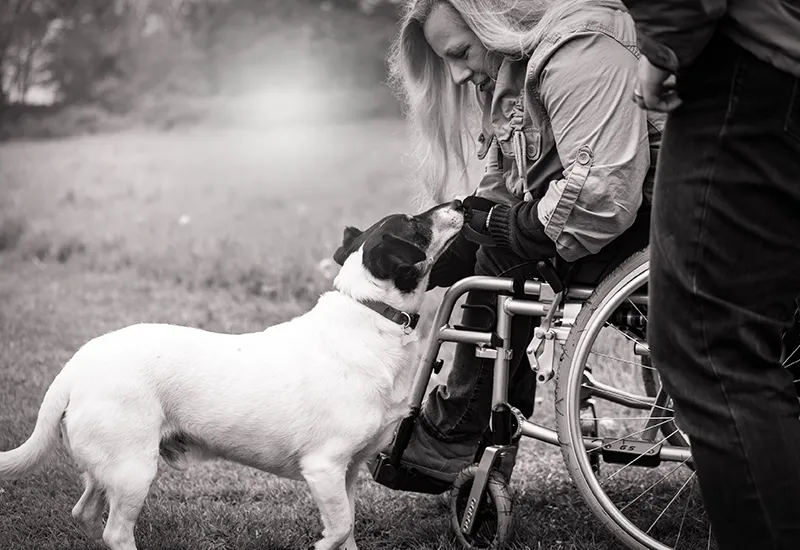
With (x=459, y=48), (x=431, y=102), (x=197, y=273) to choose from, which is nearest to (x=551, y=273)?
(x=459, y=48)

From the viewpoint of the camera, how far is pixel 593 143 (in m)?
2.42

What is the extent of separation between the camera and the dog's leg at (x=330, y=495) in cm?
265

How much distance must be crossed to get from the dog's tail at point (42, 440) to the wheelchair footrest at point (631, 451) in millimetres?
1503

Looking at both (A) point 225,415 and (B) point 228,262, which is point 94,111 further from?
(A) point 225,415

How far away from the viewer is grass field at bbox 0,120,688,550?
3062 mm

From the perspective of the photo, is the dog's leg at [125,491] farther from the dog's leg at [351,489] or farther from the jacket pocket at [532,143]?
the jacket pocket at [532,143]

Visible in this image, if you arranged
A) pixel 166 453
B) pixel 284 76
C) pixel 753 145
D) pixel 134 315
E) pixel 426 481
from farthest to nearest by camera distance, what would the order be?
pixel 284 76, pixel 134 315, pixel 426 481, pixel 166 453, pixel 753 145

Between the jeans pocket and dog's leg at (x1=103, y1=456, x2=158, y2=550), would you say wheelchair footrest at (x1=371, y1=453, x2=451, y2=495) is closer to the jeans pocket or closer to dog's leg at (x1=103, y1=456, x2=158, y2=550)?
dog's leg at (x1=103, y1=456, x2=158, y2=550)

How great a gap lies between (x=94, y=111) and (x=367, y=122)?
85.2 inches

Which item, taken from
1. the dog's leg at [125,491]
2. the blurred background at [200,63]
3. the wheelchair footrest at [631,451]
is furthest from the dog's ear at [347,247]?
the blurred background at [200,63]

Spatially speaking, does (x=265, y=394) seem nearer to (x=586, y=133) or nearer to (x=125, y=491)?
(x=125, y=491)

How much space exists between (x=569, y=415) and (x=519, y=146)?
757 millimetres

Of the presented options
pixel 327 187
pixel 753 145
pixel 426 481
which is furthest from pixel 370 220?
pixel 753 145

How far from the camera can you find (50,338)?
206 inches
